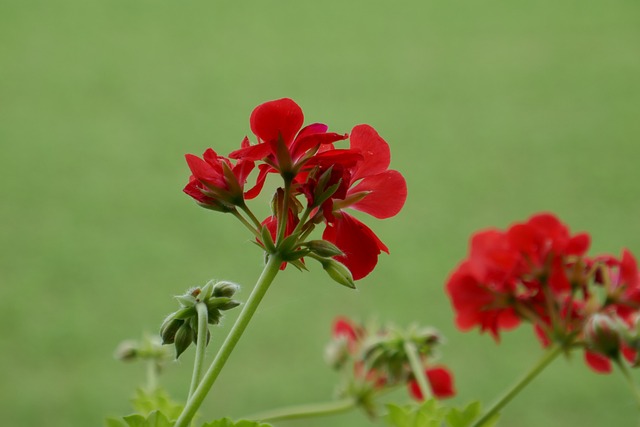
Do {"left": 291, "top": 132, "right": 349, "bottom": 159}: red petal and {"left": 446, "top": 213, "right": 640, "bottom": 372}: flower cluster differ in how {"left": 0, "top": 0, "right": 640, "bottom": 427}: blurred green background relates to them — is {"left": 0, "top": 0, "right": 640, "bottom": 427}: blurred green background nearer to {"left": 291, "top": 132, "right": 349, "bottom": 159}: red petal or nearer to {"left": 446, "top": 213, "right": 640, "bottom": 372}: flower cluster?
{"left": 446, "top": 213, "right": 640, "bottom": 372}: flower cluster

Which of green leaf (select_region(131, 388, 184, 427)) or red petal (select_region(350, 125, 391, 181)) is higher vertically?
red petal (select_region(350, 125, 391, 181))

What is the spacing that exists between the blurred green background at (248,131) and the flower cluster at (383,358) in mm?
283

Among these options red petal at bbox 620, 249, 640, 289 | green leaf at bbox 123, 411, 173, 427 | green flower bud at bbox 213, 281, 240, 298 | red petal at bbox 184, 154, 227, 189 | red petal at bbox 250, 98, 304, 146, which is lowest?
green leaf at bbox 123, 411, 173, 427

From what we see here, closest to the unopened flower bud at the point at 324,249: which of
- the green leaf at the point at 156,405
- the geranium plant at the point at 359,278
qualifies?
the geranium plant at the point at 359,278

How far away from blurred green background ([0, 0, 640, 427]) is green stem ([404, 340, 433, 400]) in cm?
37

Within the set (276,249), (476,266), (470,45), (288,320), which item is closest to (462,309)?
(476,266)

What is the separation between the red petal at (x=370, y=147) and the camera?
285mm

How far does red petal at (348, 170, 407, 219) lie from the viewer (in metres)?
0.30

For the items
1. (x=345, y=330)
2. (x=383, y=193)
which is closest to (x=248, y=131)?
(x=345, y=330)

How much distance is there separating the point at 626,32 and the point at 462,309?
11.7 ft

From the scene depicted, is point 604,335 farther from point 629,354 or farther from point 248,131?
point 248,131

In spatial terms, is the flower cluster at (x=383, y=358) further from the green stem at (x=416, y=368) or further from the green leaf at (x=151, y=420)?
the green leaf at (x=151, y=420)

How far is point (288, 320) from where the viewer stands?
1.93 m

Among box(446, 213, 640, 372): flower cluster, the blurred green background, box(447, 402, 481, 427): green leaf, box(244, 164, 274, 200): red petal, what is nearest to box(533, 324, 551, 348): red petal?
box(446, 213, 640, 372): flower cluster
